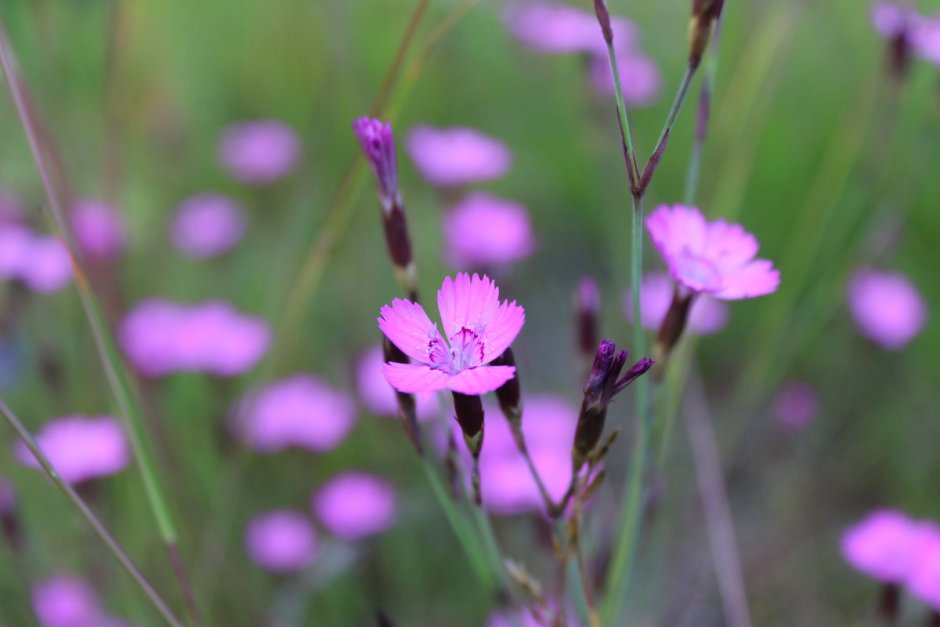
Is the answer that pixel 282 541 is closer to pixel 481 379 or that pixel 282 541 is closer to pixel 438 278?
pixel 438 278

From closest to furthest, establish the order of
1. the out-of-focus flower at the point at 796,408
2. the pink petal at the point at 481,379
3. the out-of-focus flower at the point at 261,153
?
the pink petal at the point at 481,379
the out-of-focus flower at the point at 796,408
the out-of-focus flower at the point at 261,153

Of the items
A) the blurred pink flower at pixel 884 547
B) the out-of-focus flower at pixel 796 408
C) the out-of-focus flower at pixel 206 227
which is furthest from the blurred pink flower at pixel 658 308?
the out-of-focus flower at pixel 206 227

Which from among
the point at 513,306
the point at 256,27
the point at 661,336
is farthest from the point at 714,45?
the point at 256,27

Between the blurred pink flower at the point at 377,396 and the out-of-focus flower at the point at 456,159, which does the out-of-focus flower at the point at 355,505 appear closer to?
the blurred pink flower at the point at 377,396

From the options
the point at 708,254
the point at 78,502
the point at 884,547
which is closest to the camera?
the point at 78,502

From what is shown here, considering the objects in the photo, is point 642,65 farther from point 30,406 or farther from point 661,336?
point 30,406

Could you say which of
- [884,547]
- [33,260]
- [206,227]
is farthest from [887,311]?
[33,260]
